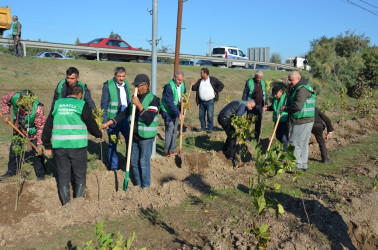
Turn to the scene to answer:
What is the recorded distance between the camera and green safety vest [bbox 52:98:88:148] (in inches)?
193

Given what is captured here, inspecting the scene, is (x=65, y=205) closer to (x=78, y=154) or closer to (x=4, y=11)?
(x=78, y=154)

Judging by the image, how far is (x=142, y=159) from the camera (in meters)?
5.67

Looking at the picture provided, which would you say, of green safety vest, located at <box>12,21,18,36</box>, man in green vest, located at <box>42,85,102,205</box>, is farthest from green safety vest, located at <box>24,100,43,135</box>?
green safety vest, located at <box>12,21,18,36</box>

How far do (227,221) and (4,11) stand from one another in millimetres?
7410

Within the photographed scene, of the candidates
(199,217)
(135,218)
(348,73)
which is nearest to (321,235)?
(199,217)

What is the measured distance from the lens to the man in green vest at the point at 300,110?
6845mm

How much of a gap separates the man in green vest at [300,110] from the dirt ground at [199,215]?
0.89m

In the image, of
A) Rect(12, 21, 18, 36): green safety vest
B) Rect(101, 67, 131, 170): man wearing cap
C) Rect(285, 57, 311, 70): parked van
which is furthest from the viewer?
Rect(285, 57, 311, 70): parked van

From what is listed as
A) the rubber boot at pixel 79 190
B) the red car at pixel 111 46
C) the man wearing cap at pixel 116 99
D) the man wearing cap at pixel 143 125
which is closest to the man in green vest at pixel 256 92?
the man wearing cap at pixel 116 99

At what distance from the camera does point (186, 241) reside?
14.1 feet

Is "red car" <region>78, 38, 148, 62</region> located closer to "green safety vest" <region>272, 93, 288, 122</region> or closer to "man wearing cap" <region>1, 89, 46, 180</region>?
"green safety vest" <region>272, 93, 288, 122</region>

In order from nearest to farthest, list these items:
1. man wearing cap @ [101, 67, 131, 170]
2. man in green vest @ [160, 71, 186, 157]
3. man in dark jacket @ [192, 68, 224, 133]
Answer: man wearing cap @ [101, 67, 131, 170] → man in green vest @ [160, 71, 186, 157] → man in dark jacket @ [192, 68, 224, 133]

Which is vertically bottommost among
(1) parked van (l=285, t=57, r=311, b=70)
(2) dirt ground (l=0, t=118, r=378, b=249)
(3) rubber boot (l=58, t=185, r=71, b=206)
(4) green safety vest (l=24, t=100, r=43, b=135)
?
(2) dirt ground (l=0, t=118, r=378, b=249)

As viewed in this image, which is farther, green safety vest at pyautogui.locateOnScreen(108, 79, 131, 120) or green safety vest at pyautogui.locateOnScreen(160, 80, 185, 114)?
green safety vest at pyautogui.locateOnScreen(160, 80, 185, 114)
